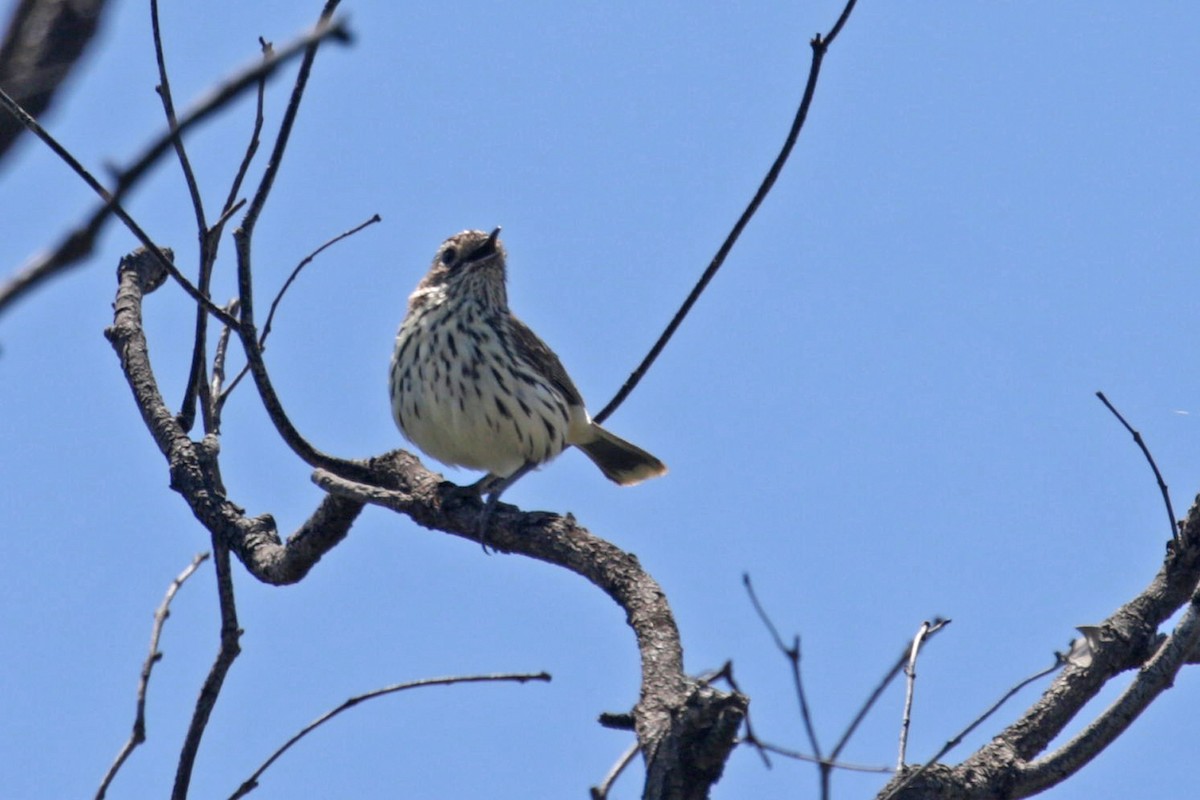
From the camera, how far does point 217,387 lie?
22.8ft

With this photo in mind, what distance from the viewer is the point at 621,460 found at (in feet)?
32.8

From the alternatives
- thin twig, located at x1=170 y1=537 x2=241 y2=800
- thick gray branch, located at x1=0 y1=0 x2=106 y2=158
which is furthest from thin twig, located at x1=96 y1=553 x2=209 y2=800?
thick gray branch, located at x1=0 y1=0 x2=106 y2=158

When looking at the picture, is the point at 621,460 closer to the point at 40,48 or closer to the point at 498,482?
the point at 498,482

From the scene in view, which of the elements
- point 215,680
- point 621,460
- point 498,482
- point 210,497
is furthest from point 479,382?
point 215,680

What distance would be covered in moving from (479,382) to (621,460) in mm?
1574

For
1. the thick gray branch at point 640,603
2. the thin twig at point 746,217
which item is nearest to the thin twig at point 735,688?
the thick gray branch at point 640,603

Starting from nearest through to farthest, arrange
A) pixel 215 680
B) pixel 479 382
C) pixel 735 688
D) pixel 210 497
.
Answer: pixel 735 688 → pixel 215 680 → pixel 210 497 → pixel 479 382

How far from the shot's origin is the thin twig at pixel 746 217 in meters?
5.26

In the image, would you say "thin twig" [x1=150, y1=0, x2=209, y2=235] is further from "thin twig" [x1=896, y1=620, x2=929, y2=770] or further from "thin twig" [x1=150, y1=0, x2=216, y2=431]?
"thin twig" [x1=896, y1=620, x2=929, y2=770]

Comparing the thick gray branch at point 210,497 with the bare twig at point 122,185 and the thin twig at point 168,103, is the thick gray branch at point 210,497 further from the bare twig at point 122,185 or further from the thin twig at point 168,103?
the bare twig at point 122,185

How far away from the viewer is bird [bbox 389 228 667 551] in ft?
28.3

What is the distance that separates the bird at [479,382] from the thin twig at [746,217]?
1615 mm

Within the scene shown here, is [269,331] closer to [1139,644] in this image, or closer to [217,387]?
[217,387]

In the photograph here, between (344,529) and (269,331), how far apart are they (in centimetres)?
96
